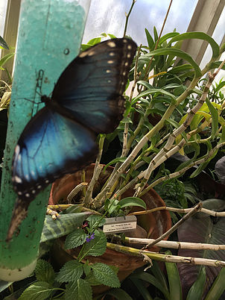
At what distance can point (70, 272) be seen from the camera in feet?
1.93

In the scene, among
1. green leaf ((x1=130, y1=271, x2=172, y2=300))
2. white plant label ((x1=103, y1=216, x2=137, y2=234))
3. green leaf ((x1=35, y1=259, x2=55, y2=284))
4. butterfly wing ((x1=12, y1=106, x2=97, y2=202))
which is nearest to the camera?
butterfly wing ((x1=12, y1=106, x2=97, y2=202))

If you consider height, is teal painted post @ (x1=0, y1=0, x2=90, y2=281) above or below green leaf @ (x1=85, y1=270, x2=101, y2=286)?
above

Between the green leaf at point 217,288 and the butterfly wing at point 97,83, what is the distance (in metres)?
0.79

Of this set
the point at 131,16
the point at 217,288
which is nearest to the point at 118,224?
the point at 217,288

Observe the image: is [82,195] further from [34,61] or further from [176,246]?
[34,61]

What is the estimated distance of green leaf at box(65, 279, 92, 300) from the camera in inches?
21.9

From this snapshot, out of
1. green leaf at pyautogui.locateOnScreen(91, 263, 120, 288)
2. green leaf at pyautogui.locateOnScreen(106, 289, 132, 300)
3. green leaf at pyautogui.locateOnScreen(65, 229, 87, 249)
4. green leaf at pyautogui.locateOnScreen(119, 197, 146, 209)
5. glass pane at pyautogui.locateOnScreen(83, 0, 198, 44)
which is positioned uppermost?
glass pane at pyautogui.locateOnScreen(83, 0, 198, 44)

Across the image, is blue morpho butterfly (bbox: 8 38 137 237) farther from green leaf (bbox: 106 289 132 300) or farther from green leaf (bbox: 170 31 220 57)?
green leaf (bbox: 106 289 132 300)

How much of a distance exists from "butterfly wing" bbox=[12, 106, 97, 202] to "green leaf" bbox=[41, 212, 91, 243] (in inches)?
12.1

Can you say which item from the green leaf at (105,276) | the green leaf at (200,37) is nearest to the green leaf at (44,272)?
the green leaf at (105,276)

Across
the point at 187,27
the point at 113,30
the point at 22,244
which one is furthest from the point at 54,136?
the point at 187,27

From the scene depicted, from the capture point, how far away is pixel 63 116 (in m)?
0.31

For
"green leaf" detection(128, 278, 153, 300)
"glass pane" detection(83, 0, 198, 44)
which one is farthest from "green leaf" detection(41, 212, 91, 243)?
"glass pane" detection(83, 0, 198, 44)

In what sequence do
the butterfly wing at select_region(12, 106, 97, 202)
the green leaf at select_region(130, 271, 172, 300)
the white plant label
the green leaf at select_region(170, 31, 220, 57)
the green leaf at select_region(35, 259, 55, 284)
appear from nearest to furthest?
1. the butterfly wing at select_region(12, 106, 97, 202)
2. the green leaf at select_region(170, 31, 220, 57)
3. the green leaf at select_region(35, 259, 55, 284)
4. the white plant label
5. the green leaf at select_region(130, 271, 172, 300)
